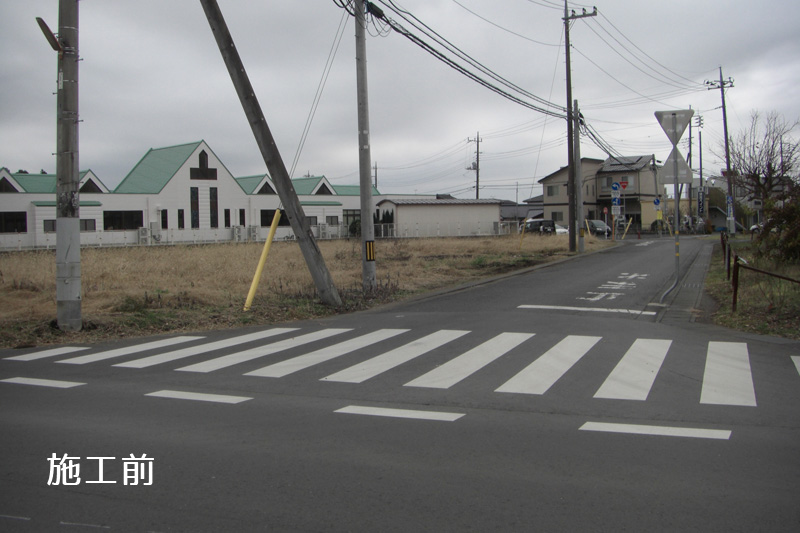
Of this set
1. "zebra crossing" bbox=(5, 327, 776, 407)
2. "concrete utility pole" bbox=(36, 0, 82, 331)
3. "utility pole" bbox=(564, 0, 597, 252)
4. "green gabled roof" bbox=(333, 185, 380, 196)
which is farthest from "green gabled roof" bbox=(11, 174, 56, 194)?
"zebra crossing" bbox=(5, 327, 776, 407)

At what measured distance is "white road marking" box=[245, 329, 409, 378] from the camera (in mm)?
7852

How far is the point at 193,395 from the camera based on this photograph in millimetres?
6730

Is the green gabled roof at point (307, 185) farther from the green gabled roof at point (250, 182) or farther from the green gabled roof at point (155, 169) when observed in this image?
the green gabled roof at point (155, 169)

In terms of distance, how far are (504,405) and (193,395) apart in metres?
3.24

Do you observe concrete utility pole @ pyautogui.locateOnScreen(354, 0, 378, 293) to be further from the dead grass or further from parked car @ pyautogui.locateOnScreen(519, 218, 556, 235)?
parked car @ pyautogui.locateOnScreen(519, 218, 556, 235)

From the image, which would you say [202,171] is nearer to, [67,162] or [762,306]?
[67,162]

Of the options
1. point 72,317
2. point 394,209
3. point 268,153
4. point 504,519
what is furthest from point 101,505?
point 394,209

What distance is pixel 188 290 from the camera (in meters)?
14.8

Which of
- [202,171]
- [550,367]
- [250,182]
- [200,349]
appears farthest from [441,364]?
[250,182]

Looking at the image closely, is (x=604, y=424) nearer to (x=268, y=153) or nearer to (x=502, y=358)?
(x=502, y=358)

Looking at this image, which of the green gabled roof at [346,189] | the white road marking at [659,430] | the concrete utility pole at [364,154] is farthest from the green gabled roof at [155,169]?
the white road marking at [659,430]

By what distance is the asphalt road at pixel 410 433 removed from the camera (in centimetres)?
389

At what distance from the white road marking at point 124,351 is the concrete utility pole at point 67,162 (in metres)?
1.78

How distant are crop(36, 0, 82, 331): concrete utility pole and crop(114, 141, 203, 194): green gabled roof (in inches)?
1696
